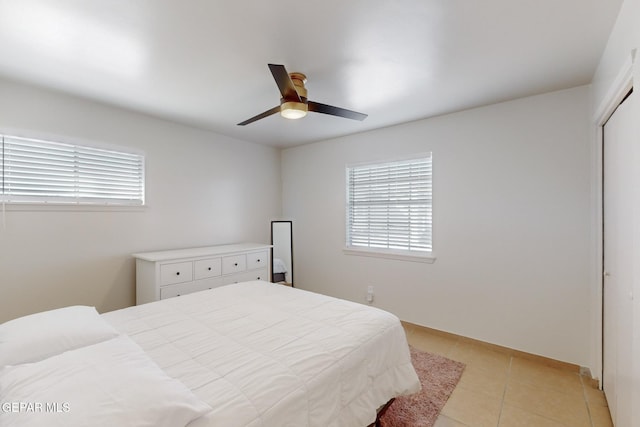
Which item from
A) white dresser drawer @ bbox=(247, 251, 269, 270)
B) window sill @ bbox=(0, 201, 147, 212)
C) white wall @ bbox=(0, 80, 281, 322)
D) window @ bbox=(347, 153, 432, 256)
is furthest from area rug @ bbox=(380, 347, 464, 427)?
window sill @ bbox=(0, 201, 147, 212)

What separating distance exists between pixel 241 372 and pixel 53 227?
2.47 m

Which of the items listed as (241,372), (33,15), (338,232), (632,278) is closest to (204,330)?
(241,372)

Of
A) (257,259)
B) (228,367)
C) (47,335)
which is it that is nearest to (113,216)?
(257,259)

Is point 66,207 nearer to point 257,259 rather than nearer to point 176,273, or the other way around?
point 176,273

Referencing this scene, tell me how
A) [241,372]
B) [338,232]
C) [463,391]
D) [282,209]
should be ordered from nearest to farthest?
1. [241,372]
2. [463,391]
3. [338,232]
4. [282,209]

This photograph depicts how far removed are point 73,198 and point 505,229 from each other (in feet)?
13.3

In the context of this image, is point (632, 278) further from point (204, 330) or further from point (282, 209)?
point (282, 209)

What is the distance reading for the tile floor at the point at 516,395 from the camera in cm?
189

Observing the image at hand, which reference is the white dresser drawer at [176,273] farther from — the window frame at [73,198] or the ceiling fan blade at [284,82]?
the ceiling fan blade at [284,82]

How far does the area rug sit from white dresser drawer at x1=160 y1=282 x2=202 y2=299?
6.94ft

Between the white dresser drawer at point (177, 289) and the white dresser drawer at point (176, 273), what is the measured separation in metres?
0.04

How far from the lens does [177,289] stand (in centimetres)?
285

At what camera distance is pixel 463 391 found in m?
2.20

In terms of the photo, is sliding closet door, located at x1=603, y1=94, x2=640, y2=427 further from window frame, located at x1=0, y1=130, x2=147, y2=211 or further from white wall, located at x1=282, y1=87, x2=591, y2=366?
window frame, located at x1=0, y1=130, x2=147, y2=211
